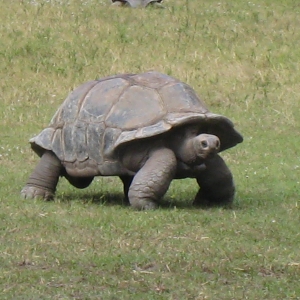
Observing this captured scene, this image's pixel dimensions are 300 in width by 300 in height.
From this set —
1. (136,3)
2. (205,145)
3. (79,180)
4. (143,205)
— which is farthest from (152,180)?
(136,3)

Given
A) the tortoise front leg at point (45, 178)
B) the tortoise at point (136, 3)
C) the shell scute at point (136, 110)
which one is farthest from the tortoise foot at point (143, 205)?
the tortoise at point (136, 3)

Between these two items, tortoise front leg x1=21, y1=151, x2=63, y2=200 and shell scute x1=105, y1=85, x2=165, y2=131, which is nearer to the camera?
shell scute x1=105, y1=85, x2=165, y2=131

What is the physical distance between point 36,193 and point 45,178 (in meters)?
0.16

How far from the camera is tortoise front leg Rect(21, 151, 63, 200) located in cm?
873

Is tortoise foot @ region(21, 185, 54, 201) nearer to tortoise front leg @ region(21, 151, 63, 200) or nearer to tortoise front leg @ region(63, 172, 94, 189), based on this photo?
tortoise front leg @ region(21, 151, 63, 200)

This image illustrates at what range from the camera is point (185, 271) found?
619cm

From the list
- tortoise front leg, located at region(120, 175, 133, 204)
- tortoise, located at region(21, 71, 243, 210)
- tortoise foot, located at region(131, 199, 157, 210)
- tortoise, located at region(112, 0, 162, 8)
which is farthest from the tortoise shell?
tortoise, located at region(112, 0, 162, 8)

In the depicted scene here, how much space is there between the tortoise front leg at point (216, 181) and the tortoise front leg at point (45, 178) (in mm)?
1305

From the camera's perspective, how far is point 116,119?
8250 mm

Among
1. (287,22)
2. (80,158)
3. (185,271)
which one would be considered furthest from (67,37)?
(185,271)

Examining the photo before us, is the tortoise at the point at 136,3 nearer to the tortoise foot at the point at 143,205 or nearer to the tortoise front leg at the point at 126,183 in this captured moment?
the tortoise front leg at the point at 126,183

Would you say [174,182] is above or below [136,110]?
below

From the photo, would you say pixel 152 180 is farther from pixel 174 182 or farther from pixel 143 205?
pixel 174 182

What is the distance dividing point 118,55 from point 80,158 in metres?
8.97
